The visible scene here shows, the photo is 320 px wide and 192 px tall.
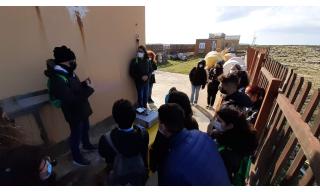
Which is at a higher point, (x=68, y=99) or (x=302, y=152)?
(x=302, y=152)

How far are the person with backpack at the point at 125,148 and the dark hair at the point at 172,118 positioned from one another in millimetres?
522

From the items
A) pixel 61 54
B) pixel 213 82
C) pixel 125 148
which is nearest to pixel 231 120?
pixel 125 148

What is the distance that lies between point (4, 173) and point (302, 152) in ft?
7.01

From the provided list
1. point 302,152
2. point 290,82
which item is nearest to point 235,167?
point 302,152

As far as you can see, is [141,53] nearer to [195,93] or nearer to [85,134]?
[195,93]

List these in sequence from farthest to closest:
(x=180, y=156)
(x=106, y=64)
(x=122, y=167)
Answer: (x=106, y=64)
(x=122, y=167)
(x=180, y=156)

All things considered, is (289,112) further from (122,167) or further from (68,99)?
(68,99)

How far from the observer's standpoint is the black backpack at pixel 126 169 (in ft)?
7.72

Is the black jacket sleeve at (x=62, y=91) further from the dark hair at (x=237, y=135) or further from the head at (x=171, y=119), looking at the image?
the dark hair at (x=237, y=135)

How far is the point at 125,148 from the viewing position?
2.29 metres

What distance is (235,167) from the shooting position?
2.01 m

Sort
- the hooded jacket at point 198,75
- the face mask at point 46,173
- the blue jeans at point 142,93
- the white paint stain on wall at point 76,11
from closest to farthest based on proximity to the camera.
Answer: the face mask at point 46,173
the white paint stain on wall at point 76,11
the blue jeans at point 142,93
the hooded jacket at point 198,75

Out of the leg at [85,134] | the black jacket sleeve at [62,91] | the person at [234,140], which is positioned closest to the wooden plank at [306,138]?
the person at [234,140]

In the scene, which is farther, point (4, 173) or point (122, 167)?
point (122, 167)
